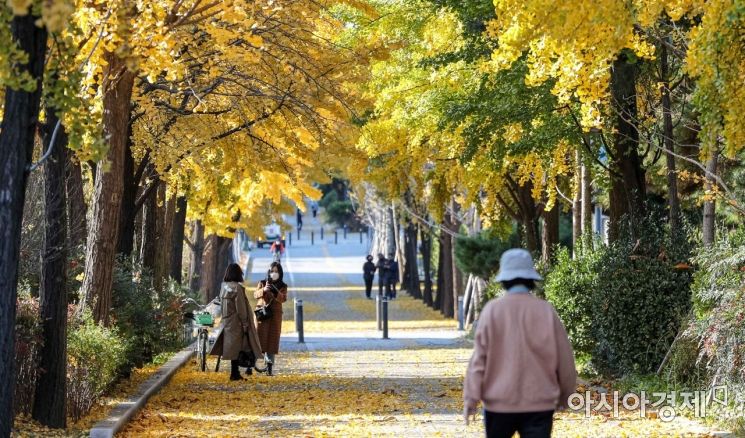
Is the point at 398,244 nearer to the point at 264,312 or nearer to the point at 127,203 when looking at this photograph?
the point at 264,312

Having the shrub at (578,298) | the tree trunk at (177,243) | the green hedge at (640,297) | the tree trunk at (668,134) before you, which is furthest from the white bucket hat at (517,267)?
the tree trunk at (177,243)

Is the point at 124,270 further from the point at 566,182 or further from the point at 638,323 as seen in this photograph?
the point at 566,182

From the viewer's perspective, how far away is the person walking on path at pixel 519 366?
25.8 ft

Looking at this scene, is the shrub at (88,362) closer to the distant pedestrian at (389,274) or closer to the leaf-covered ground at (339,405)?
the leaf-covered ground at (339,405)

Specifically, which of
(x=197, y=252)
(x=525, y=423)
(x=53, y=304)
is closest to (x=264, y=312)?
(x=53, y=304)

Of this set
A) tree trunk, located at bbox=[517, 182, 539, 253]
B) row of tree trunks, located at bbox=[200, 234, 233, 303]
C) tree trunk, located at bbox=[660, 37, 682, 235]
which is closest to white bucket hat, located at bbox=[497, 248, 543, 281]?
tree trunk, located at bbox=[660, 37, 682, 235]

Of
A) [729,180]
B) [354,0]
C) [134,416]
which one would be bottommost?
[134,416]

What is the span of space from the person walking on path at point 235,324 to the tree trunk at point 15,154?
Result: 1093cm

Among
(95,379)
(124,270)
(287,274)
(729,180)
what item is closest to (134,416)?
(95,379)

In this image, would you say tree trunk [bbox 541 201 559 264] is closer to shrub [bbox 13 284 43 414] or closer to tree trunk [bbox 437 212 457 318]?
shrub [bbox 13 284 43 414]

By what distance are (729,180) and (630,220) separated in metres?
5.97

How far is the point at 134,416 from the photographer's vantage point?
15.2 m

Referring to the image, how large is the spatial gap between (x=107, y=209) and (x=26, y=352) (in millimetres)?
4832

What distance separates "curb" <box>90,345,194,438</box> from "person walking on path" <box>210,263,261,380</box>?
0.90 metres
